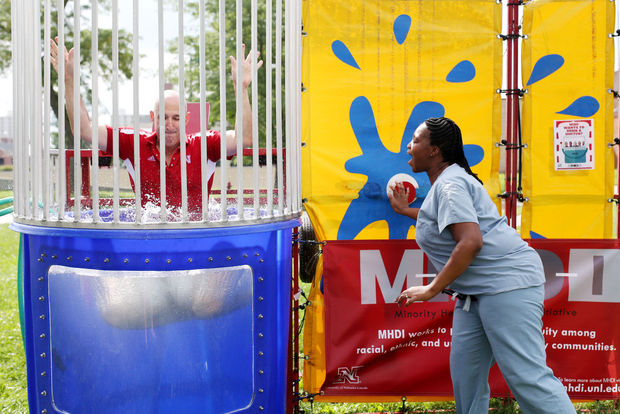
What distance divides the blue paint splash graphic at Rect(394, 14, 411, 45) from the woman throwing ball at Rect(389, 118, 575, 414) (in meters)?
0.83

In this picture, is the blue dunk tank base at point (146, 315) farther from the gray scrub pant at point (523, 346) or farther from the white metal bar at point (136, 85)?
the gray scrub pant at point (523, 346)

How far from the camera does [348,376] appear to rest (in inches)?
149

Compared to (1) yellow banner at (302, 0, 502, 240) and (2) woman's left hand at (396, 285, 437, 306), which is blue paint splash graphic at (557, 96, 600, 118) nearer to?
(1) yellow banner at (302, 0, 502, 240)

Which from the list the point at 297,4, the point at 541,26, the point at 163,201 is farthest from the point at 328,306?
the point at 541,26

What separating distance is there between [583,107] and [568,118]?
0.35 ft

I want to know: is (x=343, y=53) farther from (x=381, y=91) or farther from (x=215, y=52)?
(x=215, y=52)

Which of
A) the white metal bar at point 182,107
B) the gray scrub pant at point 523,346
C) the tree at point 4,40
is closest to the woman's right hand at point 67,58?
the white metal bar at point 182,107

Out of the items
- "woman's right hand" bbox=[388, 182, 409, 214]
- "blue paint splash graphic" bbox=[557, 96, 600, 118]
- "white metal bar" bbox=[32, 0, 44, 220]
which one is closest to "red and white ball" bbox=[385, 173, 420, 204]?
"woman's right hand" bbox=[388, 182, 409, 214]

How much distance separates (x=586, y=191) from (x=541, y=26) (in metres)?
1.00

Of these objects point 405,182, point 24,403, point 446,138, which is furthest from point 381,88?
point 24,403

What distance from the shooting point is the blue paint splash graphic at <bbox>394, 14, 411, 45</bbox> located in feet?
12.0

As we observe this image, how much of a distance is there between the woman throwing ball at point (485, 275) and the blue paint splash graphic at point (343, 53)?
811mm

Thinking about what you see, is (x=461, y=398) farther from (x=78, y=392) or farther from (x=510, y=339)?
(x=78, y=392)

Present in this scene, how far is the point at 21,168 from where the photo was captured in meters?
2.93
